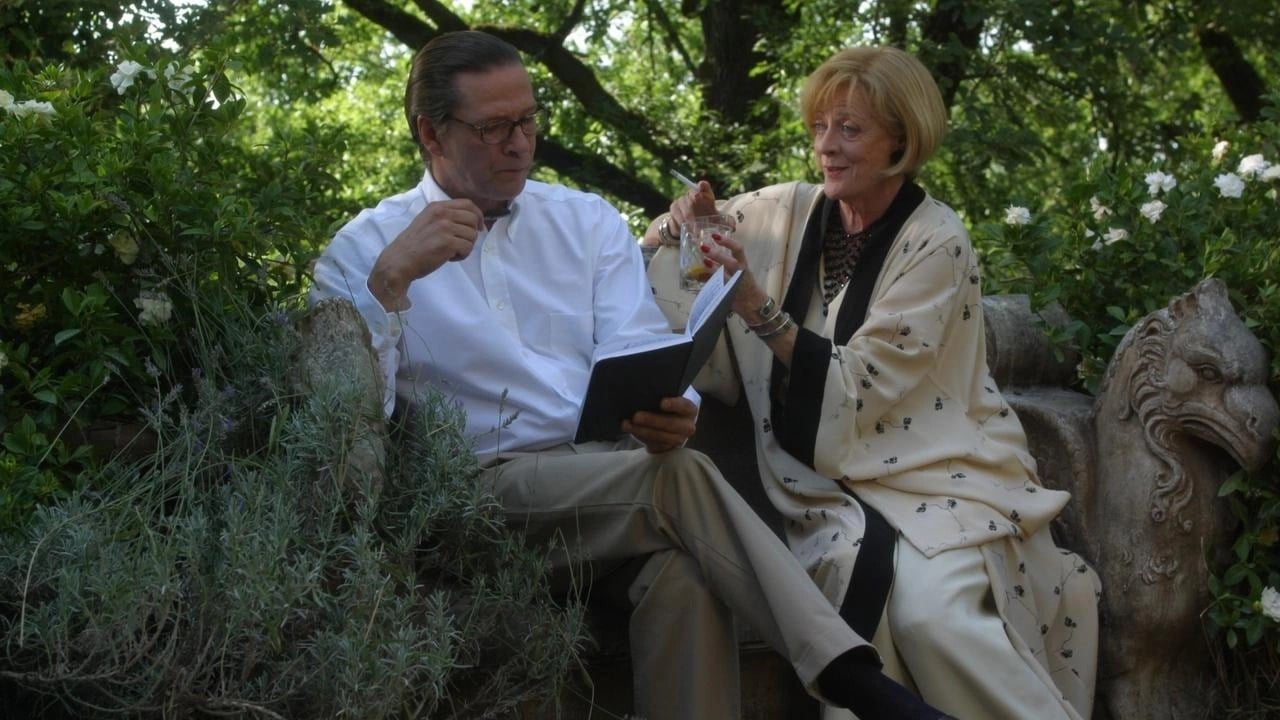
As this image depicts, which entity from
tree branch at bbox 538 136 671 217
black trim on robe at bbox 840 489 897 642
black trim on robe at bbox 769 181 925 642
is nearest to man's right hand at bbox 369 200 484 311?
black trim on robe at bbox 769 181 925 642

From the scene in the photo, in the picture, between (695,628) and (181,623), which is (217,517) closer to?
(181,623)

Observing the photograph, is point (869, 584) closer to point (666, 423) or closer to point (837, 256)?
point (666, 423)

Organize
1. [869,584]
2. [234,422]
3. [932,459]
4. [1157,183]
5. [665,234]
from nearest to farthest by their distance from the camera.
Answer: [234,422] < [869,584] < [932,459] < [665,234] < [1157,183]

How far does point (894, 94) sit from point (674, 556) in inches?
51.8

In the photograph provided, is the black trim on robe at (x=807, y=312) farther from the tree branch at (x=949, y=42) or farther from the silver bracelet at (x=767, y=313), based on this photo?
the tree branch at (x=949, y=42)

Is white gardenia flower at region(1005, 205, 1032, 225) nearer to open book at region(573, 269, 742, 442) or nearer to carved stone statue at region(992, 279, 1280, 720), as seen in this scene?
carved stone statue at region(992, 279, 1280, 720)

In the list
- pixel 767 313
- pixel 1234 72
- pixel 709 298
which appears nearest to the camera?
pixel 709 298

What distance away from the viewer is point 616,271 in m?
3.81

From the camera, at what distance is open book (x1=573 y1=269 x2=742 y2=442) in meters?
2.91

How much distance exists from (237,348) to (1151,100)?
7995mm

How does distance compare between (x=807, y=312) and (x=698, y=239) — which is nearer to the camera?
(x=698, y=239)

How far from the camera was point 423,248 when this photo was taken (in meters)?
3.27

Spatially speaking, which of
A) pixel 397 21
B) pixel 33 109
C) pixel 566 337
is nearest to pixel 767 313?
pixel 566 337

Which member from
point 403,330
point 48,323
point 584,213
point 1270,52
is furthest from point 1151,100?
point 48,323
